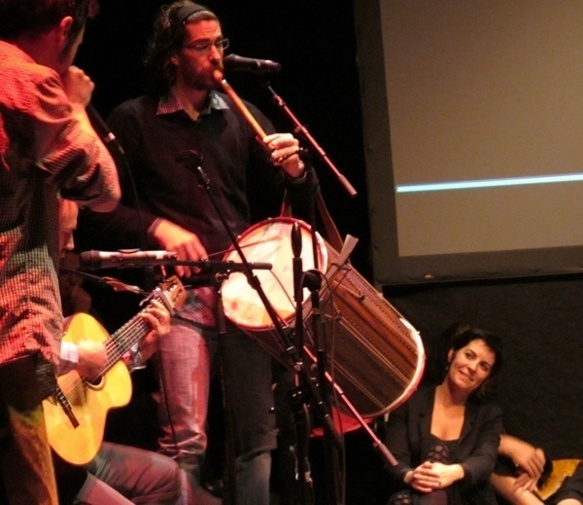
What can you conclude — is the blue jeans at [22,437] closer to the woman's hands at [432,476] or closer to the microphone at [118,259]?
the microphone at [118,259]

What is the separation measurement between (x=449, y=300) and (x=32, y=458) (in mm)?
3239

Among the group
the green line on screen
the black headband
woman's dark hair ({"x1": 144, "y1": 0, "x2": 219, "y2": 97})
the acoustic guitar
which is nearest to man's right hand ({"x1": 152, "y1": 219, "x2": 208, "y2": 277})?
the acoustic guitar

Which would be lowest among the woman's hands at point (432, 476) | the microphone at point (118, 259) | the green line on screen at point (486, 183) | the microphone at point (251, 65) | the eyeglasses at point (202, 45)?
the woman's hands at point (432, 476)

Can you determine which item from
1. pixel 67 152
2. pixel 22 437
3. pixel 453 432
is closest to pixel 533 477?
pixel 453 432

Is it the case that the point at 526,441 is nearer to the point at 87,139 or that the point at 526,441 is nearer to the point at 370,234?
the point at 370,234

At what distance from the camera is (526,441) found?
5039mm

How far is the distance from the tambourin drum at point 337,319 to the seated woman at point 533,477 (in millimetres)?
1404

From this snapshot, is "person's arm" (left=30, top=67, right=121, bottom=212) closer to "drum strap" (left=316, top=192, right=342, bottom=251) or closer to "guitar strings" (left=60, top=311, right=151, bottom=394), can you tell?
"guitar strings" (left=60, top=311, right=151, bottom=394)

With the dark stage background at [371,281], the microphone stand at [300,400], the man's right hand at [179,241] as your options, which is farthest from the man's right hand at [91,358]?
the dark stage background at [371,281]

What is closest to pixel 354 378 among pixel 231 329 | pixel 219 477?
pixel 231 329

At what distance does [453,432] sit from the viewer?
4.77 m

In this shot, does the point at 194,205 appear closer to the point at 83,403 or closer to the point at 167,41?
the point at 167,41

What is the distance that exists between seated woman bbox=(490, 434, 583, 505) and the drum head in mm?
1994

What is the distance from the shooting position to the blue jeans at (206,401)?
3467 millimetres
